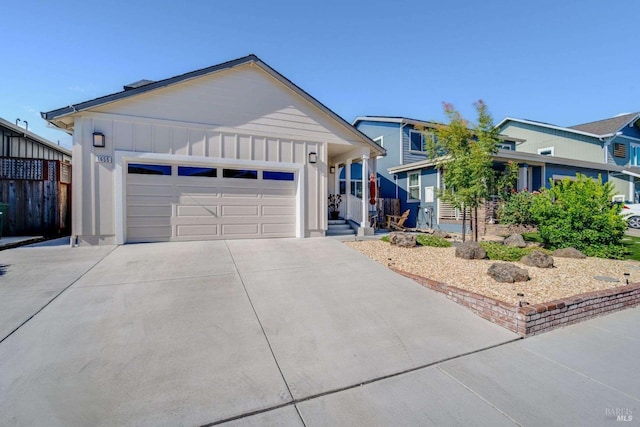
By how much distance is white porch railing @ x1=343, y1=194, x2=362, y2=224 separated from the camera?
1071cm

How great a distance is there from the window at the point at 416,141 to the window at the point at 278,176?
33.6 feet

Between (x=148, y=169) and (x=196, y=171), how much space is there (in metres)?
1.14

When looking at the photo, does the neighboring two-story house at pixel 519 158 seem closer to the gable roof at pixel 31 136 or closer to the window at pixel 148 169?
the window at pixel 148 169

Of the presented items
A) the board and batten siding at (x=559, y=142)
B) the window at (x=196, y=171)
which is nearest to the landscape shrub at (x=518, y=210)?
the window at (x=196, y=171)

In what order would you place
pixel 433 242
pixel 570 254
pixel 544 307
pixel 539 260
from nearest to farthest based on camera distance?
pixel 544 307
pixel 539 260
pixel 570 254
pixel 433 242

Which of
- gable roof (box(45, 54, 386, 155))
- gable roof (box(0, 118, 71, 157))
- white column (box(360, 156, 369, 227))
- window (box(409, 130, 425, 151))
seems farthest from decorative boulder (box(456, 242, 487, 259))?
gable roof (box(0, 118, 71, 157))

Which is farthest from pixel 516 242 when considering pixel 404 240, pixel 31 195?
pixel 31 195

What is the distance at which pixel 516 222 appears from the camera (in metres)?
11.5

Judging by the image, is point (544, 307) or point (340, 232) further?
point (340, 232)

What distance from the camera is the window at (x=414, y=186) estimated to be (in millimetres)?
15203

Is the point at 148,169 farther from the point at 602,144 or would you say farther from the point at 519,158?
the point at 602,144

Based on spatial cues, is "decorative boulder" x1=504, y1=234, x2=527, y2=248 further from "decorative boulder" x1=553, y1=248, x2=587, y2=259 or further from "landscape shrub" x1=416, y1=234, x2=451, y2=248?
"landscape shrub" x1=416, y1=234, x2=451, y2=248

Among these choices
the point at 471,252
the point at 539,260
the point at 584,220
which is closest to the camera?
the point at 539,260

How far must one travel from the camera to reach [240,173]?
836cm
